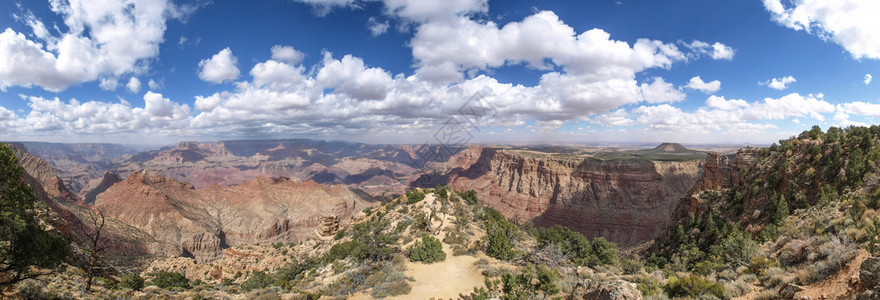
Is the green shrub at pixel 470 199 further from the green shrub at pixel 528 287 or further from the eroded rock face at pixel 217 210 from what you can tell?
the eroded rock face at pixel 217 210

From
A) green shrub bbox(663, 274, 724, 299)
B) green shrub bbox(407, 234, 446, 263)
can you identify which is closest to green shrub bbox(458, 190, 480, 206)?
green shrub bbox(407, 234, 446, 263)

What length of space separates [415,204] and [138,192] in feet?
382

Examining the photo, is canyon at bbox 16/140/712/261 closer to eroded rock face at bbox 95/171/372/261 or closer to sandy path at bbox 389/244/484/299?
Result: eroded rock face at bbox 95/171/372/261

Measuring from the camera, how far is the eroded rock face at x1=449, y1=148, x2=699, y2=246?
84562mm

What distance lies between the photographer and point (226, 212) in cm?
11494

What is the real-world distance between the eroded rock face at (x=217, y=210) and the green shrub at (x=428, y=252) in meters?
83.0

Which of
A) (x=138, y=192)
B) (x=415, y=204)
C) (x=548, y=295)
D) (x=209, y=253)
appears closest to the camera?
(x=548, y=295)

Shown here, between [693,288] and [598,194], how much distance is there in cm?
9470

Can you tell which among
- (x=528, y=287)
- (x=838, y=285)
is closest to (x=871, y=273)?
(x=838, y=285)

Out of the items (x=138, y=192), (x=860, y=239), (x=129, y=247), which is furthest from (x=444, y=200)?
(x=138, y=192)

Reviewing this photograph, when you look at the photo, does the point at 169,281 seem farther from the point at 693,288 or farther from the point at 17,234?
the point at 693,288

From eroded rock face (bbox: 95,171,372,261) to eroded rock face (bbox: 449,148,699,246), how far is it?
231 feet

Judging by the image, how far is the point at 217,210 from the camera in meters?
116

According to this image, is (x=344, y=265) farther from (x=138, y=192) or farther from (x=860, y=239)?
(x=138, y=192)
